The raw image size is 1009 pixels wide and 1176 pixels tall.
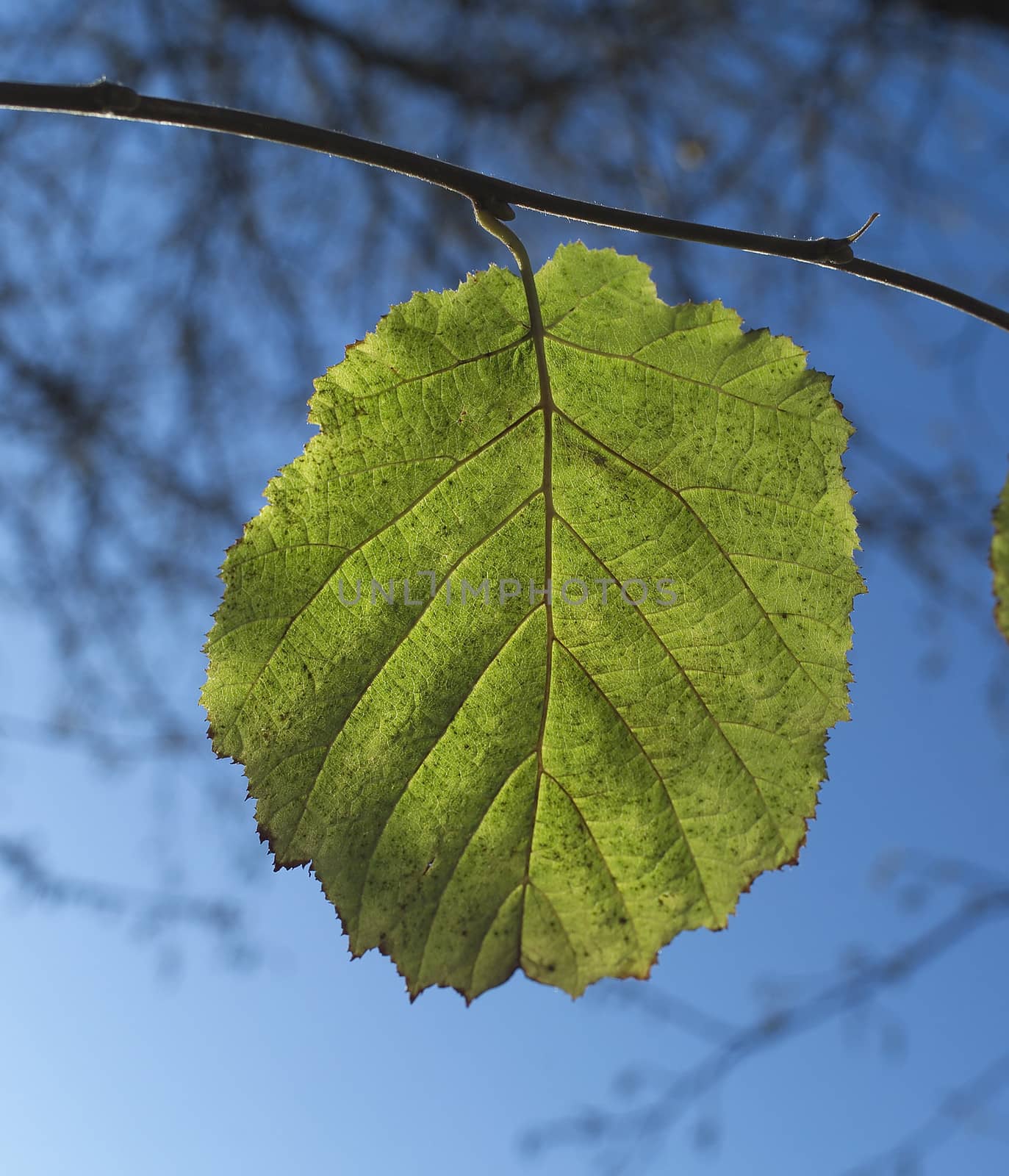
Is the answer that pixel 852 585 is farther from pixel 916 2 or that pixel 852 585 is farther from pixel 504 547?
pixel 916 2

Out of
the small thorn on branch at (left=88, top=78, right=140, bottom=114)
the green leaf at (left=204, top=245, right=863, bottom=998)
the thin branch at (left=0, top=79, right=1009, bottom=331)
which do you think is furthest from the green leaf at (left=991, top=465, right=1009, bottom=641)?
the small thorn on branch at (left=88, top=78, right=140, bottom=114)

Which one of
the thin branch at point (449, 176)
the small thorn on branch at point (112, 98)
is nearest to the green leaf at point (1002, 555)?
the thin branch at point (449, 176)

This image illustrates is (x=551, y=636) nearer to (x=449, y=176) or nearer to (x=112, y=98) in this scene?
(x=449, y=176)

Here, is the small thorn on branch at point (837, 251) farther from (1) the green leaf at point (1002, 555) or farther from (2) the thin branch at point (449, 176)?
(1) the green leaf at point (1002, 555)

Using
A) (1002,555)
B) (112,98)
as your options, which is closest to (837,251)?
(1002,555)

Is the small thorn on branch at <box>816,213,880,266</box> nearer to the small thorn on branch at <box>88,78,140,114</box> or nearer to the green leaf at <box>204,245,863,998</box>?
the green leaf at <box>204,245,863,998</box>

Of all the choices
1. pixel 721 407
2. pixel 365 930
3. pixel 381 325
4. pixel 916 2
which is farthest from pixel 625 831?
pixel 916 2
